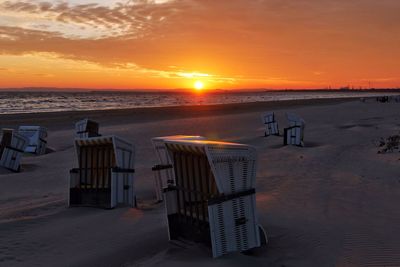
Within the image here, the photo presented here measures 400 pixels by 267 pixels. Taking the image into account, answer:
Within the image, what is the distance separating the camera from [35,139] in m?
19.7

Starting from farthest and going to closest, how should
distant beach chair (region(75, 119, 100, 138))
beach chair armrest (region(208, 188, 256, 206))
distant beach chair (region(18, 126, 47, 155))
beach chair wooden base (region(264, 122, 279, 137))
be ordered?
beach chair wooden base (region(264, 122, 279, 137)), distant beach chair (region(18, 126, 47, 155)), distant beach chair (region(75, 119, 100, 138)), beach chair armrest (region(208, 188, 256, 206))

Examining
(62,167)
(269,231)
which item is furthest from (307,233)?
(62,167)

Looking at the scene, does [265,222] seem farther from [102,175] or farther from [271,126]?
[271,126]

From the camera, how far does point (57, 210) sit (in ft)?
30.6

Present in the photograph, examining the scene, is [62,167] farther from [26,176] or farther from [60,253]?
[60,253]

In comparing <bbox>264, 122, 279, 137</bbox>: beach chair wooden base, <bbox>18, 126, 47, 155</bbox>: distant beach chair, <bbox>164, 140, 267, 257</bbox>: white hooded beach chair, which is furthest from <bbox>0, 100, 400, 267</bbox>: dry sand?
<bbox>264, 122, 279, 137</bbox>: beach chair wooden base

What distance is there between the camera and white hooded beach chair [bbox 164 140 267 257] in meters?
6.04

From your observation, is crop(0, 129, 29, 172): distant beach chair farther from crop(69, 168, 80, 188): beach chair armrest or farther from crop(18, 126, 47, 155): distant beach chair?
crop(69, 168, 80, 188): beach chair armrest

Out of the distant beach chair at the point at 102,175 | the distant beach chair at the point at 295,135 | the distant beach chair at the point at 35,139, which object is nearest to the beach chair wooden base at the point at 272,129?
the distant beach chair at the point at 295,135

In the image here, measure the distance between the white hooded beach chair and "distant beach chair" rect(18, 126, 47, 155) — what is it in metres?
14.4

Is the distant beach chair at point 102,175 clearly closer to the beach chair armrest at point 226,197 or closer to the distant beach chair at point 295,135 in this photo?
the beach chair armrest at point 226,197

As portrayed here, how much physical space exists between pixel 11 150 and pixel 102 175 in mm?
7036

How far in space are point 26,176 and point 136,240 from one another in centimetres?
841

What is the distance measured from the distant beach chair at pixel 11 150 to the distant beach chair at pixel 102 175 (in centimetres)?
660
